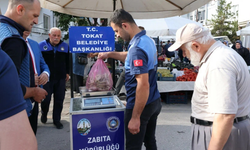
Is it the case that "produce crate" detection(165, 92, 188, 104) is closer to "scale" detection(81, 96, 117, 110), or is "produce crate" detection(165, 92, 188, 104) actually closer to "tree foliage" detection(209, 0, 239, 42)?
"scale" detection(81, 96, 117, 110)

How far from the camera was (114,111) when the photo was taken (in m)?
2.17

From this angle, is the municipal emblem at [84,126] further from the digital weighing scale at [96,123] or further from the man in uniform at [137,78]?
the man in uniform at [137,78]

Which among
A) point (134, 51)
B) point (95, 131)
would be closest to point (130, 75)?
point (134, 51)

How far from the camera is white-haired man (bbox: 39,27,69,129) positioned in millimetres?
3961

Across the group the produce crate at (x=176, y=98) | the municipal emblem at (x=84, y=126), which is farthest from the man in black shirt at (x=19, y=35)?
the produce crate at (x=176, y=98)

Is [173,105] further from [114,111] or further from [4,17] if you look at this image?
[4,17]

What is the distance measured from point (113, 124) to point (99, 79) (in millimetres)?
546

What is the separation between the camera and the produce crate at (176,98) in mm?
5848

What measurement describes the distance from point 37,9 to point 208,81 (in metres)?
1.58

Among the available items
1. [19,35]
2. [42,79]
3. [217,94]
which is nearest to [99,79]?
[42,79]

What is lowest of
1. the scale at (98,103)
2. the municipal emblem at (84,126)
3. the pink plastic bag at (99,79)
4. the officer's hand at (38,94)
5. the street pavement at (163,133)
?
the street pavement at (163,133)

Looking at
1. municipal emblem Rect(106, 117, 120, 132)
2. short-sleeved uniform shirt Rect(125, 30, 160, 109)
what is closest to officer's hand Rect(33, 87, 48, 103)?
municipal emblem Rect(106, 117, 120, 132)

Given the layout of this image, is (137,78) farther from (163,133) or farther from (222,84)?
(163,133)

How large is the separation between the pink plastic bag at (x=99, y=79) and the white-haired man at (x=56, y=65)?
74.6 inches
